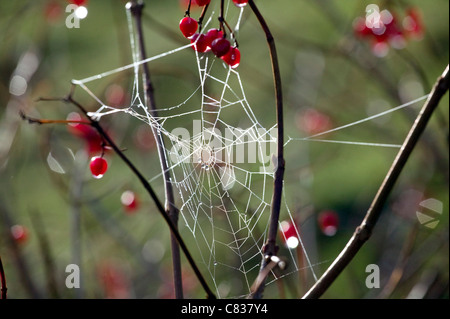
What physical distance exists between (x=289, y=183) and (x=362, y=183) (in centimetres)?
126

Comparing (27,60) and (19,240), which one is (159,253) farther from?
(27,60)

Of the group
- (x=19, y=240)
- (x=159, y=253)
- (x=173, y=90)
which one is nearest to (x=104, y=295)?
(x=19, y=240)

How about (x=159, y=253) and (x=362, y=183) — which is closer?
(x=159, y=253)

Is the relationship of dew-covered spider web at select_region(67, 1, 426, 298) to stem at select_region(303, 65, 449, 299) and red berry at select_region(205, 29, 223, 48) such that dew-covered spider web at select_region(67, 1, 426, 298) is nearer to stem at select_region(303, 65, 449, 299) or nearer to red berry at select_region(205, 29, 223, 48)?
red berry at select_region(205, 29, 223, 48)

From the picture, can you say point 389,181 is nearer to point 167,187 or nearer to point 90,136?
point 167,187

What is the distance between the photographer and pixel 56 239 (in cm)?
491

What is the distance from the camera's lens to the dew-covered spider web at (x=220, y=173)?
1834mm

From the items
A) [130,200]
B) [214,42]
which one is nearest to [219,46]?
[214,42]

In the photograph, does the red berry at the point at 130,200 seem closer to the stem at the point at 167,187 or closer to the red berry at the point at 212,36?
the stem at the point at 167,187

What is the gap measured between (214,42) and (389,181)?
1.79ft

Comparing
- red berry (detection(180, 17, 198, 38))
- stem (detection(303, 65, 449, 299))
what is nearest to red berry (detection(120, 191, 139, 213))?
red berry (detection(180, 17, 198, 38))

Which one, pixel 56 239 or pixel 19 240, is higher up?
pixel 19 240

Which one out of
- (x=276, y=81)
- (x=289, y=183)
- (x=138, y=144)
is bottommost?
(x=289, y=183)

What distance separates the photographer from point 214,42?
1.38 m
